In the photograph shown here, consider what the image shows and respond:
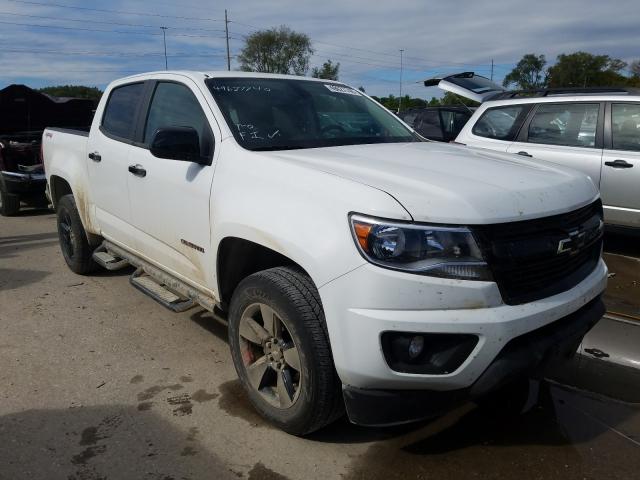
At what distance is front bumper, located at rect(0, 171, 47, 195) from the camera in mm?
8922

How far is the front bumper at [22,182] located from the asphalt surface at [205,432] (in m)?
5.64

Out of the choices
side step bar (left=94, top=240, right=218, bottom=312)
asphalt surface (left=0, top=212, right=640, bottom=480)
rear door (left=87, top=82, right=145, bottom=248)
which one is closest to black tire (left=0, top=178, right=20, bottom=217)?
rear door (left=87, top=82, right=145, bottom=248)

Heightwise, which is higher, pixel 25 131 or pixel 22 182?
pixel 25 131

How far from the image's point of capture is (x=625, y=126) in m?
5.84

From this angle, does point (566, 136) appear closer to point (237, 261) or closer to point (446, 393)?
point (237, 261)

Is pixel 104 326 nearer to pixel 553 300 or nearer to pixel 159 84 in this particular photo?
pixel 159 84

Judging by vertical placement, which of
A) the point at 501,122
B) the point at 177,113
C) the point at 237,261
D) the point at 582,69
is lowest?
the point at 237,261

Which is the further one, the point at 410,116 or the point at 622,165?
the point at 410,116

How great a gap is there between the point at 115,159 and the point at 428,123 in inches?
309

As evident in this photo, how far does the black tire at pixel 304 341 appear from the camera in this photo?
2434mm

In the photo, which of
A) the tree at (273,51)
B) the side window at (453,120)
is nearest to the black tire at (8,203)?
the side window at (453,120)

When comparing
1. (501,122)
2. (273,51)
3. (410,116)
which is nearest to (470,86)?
(501,122)

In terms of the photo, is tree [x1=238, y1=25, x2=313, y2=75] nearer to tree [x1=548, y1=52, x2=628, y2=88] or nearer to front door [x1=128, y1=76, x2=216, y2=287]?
tree [x1=548, y1=52, x2=628, y2=88]

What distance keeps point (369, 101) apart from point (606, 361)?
245 cm
